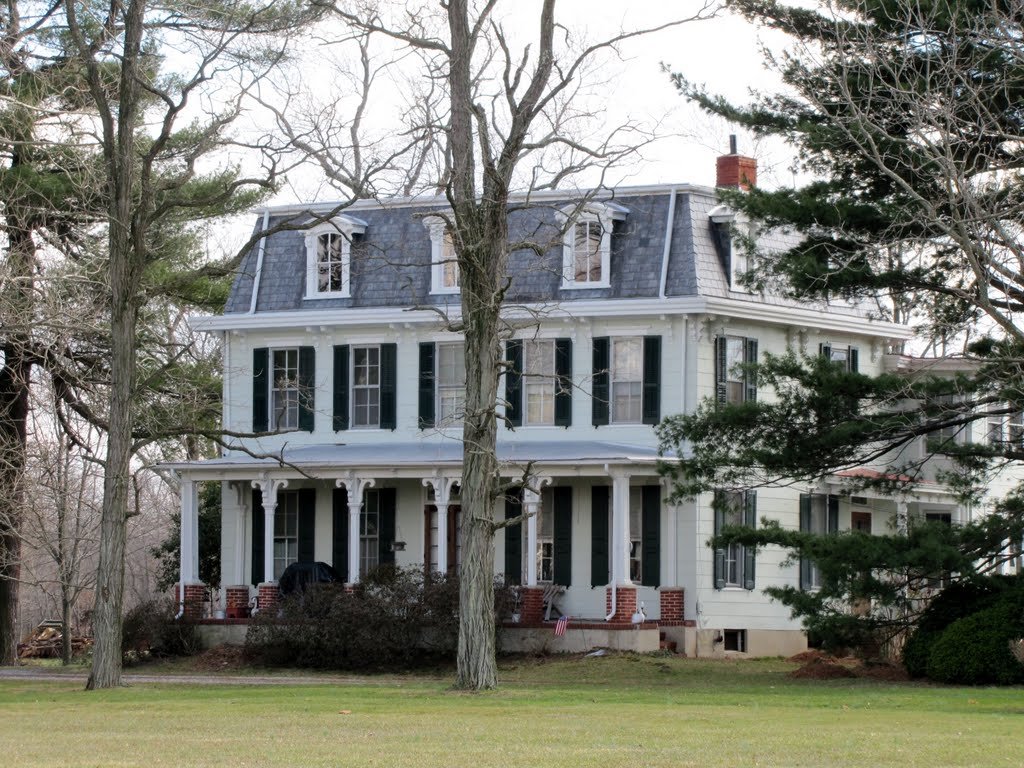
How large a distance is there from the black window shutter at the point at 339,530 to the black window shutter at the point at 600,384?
5.39 meters

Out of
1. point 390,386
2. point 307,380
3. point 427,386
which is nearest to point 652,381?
point 427,386

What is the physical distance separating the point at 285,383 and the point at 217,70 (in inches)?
410

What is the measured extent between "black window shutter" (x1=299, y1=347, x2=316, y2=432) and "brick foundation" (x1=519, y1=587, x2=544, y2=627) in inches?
244

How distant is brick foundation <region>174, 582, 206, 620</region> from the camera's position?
108 ft

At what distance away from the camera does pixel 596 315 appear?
31.4 metres

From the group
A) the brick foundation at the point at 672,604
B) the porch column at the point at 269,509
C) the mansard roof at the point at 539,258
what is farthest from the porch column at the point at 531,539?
the porch column at the point at 269,509

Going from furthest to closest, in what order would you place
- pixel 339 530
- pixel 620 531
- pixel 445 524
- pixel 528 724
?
pixel 339 530 < pixel 445 524 < pixel 620 531 < pixel 528 724

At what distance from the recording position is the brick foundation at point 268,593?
32.5 meters

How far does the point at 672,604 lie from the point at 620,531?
177 cm

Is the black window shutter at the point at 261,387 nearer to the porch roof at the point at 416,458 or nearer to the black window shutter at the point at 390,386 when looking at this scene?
the porch roof at the point at 416,458

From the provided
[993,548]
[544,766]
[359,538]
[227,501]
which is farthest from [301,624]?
[544,766]

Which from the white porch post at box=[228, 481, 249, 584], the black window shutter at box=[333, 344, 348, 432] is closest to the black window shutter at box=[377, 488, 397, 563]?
the black window shutter at box=[333, 344, 348, 432]

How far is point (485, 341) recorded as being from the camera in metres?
22.5

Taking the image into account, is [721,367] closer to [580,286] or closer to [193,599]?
[580,286]
